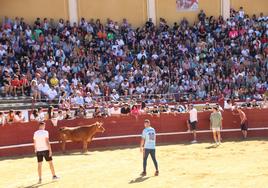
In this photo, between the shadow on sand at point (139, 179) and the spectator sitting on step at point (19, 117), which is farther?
the spectator sitting on step at point (19, 117)

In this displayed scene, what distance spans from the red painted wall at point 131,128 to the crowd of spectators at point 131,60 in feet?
6.10

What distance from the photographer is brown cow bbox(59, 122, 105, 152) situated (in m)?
17.5

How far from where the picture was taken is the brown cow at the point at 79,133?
17.5 metres

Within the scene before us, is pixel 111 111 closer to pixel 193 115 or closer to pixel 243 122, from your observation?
pixel 193 115

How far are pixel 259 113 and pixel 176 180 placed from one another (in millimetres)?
9611

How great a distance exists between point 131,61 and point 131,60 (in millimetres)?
57

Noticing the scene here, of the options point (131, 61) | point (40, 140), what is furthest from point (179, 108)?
point (40, 140)

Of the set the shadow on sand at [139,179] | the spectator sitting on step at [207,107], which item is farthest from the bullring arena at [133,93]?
the spectator sitting on step at [207,107]

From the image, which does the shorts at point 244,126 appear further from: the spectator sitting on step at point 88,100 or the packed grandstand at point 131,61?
the spectator sitting on step at point 88,100

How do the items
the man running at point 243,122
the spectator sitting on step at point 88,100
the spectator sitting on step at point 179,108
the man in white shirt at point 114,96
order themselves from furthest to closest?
the man in white shirt at point 114,96, the spectator sitting on step at point 179,108, the spectator sitting on step at point 88,100, the man running at point 243,122

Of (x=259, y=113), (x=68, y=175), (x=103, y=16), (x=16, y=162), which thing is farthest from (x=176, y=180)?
(x=103, y=16)

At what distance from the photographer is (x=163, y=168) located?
14.0 metres

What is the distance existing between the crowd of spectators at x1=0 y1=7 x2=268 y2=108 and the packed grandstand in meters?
0.04

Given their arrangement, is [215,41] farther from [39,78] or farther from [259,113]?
[39,78]
